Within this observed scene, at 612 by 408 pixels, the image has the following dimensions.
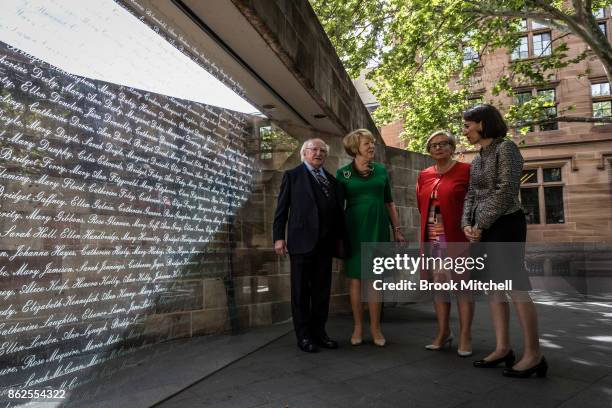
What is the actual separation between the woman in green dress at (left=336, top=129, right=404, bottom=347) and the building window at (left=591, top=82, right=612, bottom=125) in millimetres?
20386

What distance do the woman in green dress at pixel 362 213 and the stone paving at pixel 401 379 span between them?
297 mm

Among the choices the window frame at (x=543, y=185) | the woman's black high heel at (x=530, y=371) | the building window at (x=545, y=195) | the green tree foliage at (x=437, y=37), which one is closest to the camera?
the woman's black high heel at (x=530, y=371)

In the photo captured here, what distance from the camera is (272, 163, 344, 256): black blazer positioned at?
360cm

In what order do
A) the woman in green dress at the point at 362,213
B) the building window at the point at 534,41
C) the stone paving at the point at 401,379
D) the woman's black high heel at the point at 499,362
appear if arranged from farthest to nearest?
the building window at the point at 534,41
the woman in green dress at the point at 362,213
the woman's black high heel at the point at 499,362
the stone paving at the point at 401,379

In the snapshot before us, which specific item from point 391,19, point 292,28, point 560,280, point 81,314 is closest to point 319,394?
point 81,314

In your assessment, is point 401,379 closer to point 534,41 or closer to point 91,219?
point 91,219

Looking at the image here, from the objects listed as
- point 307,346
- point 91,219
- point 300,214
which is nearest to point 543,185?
point 300,214

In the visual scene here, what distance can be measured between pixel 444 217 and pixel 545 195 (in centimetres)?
1954

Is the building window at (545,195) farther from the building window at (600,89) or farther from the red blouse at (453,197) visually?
the red blouse at (453,197)

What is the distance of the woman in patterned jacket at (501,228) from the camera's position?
275cm

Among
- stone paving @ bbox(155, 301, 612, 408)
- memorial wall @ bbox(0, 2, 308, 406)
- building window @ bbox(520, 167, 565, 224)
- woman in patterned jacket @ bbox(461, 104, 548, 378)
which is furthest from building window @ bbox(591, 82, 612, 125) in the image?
memorial wall @ bbox(0, 2, 308, 406)

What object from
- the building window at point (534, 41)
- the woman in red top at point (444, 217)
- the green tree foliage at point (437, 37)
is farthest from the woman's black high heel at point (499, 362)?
the building window at point (534, 41)

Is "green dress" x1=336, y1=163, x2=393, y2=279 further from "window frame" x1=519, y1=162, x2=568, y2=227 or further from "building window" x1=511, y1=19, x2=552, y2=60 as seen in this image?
"building window" x1=511, y1=19, x2=552, y2=60

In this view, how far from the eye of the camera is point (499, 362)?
295cm
